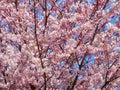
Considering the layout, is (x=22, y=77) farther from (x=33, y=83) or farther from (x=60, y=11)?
(x=60, y=11)

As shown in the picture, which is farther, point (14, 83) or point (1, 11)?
point (1, 11)

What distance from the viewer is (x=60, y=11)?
8344 millimetres

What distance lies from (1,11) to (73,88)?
316cm

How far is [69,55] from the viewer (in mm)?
6125

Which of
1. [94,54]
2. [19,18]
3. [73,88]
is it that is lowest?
[73,88]

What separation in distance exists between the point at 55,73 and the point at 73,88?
48 centimetres

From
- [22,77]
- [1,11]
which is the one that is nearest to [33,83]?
[22,77]

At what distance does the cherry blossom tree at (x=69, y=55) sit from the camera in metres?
6.05

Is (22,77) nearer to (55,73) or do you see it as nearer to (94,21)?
(55,73)

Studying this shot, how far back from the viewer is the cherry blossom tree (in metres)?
6.05

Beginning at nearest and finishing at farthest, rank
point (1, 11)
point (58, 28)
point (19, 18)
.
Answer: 1. point (58, 28)
2. point (19, 18)
3. point (1, 11)

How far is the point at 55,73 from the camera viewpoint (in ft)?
20.1

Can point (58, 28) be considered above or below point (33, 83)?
above

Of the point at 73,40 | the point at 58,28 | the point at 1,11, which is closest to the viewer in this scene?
the point at 73,40
